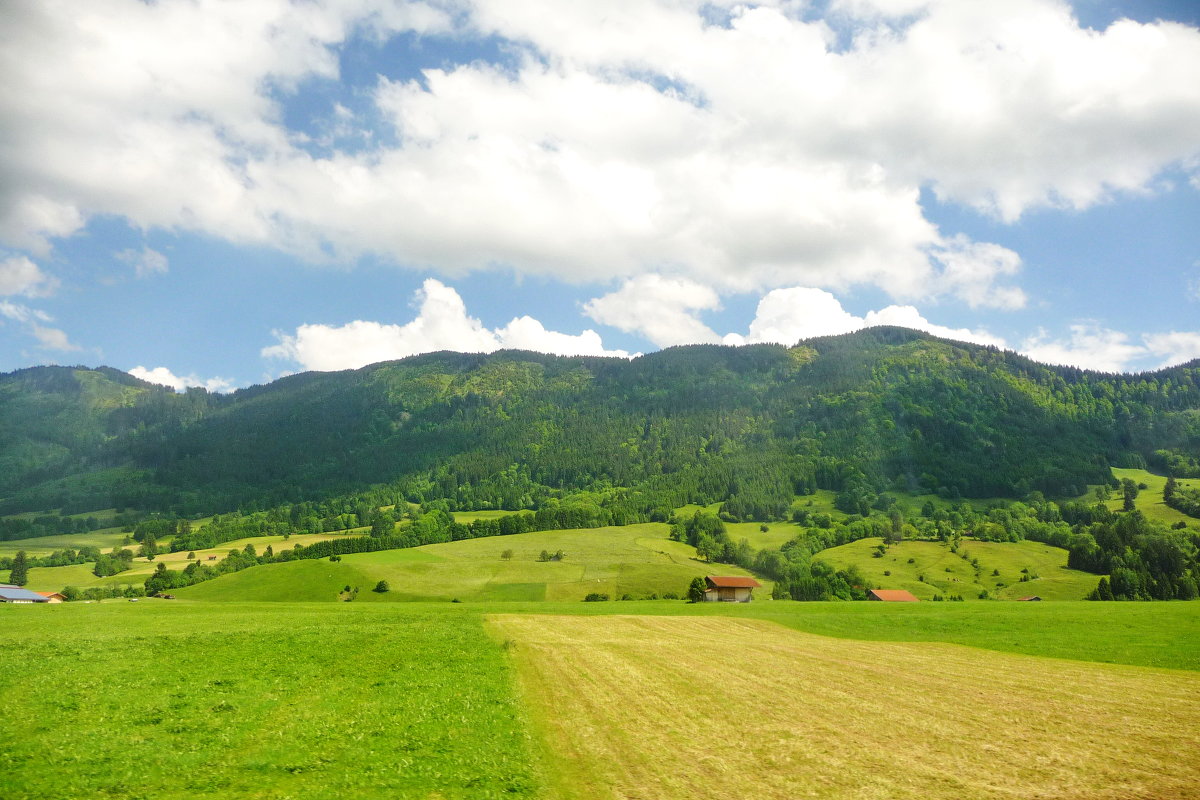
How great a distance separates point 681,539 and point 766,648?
158 meters

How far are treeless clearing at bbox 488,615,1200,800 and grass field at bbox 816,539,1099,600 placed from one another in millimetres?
107741

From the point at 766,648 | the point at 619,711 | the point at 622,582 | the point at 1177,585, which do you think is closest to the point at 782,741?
the point at 619,711

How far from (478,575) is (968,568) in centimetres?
11715

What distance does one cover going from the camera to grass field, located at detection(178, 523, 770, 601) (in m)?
120

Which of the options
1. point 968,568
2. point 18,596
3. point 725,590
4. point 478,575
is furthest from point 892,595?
point 18,596

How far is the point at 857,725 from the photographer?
23062mm

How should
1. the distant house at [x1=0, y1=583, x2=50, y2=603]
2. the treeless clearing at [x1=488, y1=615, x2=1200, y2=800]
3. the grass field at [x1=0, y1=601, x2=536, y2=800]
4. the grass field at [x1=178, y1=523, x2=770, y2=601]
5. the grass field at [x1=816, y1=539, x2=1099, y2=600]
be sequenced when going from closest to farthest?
1. the grass field at [x1=0, y1=601, x2=536, y2=800]
2. the treeless clearing at [x1=488, y1=615, x2=1200, y2=800]
3. the distant house at [x1=0, y1=583, x2=50, y2=603]
4. the grass field at [x1=178, y1=523, x2=770, y2=601]
5. the grass field at [x1=816, y1=539, x2=1099, y2=600]

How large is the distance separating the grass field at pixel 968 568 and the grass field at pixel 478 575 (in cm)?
3433

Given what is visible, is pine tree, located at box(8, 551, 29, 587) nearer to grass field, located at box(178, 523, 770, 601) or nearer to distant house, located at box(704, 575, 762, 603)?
grass field, located at box(178, 523, 770, 601)

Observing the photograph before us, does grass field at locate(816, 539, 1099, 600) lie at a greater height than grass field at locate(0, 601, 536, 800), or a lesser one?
lesser

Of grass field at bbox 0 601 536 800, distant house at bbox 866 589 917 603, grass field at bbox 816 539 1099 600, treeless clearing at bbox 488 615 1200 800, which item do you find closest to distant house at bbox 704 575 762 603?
distant house at bbox 866 589 917 603

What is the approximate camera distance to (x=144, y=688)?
83.6ft

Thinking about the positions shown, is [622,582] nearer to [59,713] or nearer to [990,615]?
[990,615]

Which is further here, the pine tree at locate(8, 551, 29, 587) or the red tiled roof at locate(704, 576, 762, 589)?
the pine tree at locate(8, 551, 29, 587)
